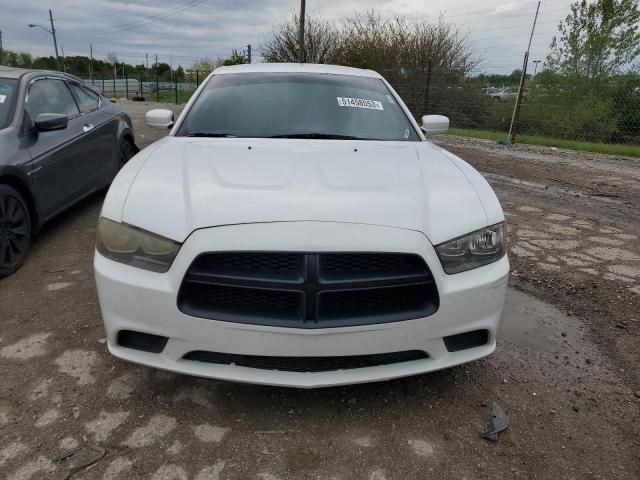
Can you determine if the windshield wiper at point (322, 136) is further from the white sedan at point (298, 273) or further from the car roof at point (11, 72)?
the car roof at point (11, 72)

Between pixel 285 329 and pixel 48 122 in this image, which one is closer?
pixel 285 329

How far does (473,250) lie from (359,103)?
1622mm

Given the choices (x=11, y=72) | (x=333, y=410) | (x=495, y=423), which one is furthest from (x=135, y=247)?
(x=11, y=72)

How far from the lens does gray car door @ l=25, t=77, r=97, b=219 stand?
385 centimetres

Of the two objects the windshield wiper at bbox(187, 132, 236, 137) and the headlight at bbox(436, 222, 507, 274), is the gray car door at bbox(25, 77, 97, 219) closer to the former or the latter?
the windshield wiper at bbox(187, 132, 236, 137)

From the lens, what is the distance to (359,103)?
329 cm

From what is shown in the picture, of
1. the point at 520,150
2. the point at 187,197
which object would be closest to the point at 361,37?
the point at 520,150

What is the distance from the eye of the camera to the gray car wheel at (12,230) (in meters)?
3.44

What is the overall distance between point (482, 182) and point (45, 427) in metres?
2.29

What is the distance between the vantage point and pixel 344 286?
73.3 inches

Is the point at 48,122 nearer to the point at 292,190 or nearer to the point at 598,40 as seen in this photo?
the point at 292,190

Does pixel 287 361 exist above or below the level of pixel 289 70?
below

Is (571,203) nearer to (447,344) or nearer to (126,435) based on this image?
(447,344)

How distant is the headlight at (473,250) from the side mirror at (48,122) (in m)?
3.42
